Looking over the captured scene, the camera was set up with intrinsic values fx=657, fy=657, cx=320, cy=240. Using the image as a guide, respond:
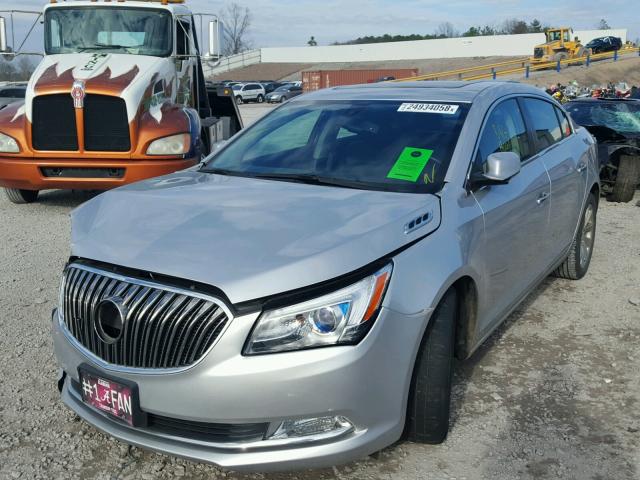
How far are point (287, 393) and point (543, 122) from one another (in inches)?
132

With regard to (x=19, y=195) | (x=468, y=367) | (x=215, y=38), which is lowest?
(x=19, y=195)

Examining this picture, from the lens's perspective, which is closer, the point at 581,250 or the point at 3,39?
the point at 581,250

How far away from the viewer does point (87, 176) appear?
806 centimetres

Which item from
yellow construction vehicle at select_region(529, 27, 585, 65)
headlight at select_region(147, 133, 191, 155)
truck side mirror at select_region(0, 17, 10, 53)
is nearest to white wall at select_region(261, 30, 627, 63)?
yellow construction vehicle at select_region(529, 27, 585, 65)

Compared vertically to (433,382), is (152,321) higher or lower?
higher

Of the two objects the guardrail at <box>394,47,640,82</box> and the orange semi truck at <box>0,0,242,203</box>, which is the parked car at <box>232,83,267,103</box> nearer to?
the guardrail at <box>394,47,640,82</box>

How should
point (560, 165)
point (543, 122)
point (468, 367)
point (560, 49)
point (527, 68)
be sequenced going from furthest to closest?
point (560, 49), point (527, 68), point (543, 122), point (560, 165), point (468, 367)

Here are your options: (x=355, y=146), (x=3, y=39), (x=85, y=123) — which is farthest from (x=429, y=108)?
(x=3, y=39)

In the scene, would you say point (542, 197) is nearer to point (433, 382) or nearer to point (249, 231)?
point (433, 382)

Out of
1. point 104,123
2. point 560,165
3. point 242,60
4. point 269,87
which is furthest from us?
point 242,60

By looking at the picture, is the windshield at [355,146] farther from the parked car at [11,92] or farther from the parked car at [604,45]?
the parked car at [604,45]

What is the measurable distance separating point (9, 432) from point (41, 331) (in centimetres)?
138

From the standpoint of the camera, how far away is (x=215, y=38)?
914 centimetres

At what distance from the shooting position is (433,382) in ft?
9.22
